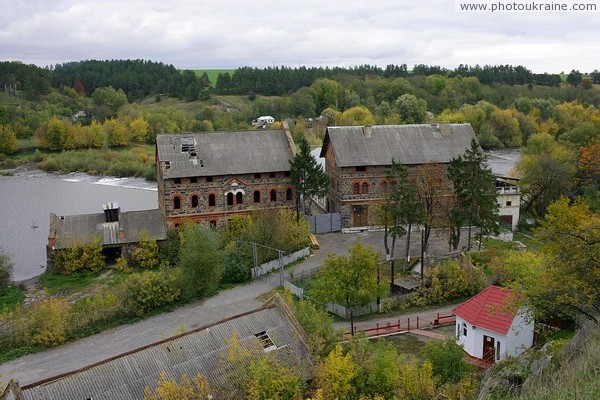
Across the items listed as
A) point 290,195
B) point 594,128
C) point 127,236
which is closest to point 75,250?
point 127,236

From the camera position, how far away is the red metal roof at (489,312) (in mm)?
23844

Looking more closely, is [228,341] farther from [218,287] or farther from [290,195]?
[290,195]

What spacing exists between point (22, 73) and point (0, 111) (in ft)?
125

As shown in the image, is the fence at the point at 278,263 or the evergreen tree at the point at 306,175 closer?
the fence at the point at 278,263

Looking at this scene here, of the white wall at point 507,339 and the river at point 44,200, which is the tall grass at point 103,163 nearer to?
the river at point 44,200

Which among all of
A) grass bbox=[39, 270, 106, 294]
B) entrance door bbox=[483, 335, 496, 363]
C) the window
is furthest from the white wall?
grass bbox=[39, 270, 106, 294]

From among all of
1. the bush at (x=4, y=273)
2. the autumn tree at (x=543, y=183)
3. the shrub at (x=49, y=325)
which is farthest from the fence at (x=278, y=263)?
the autumn tree at (x=543, y=183)

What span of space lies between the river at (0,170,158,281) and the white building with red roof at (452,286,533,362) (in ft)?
93.3

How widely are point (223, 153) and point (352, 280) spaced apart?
19.1 meters

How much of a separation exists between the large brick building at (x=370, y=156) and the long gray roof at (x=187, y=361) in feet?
75.7

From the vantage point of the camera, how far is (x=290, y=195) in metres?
43.7

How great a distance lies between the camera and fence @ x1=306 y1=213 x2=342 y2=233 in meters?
42.8

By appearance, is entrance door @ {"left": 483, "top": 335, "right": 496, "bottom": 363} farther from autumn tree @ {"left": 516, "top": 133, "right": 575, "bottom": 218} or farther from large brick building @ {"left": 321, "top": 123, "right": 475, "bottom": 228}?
autumn tree @ {"left": 516, "top": 133, "right": 575, "bottom": 218}

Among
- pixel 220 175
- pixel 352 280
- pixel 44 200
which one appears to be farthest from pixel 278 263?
pixel 44 200
